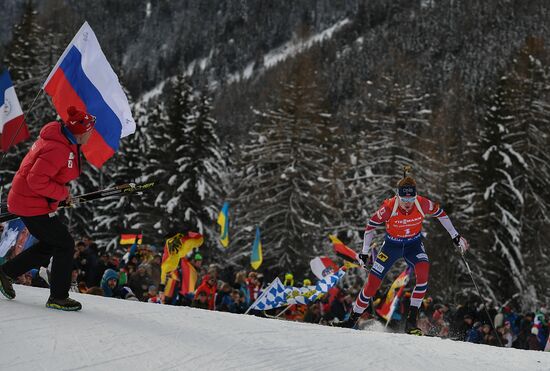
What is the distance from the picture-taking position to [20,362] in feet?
11.2

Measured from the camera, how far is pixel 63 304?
5.14 meters

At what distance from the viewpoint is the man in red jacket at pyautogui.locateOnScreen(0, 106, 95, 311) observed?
5062mm

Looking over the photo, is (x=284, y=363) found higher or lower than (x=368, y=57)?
lower

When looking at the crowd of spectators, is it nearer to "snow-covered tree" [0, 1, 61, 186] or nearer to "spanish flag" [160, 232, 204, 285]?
"spanish flag" [160, 232, 204, 285]

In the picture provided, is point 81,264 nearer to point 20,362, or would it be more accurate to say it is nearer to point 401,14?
point 20,362

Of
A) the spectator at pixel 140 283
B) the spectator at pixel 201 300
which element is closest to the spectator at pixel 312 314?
the spectator at pixel 201 300

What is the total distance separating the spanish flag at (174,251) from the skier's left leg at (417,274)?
554 cm

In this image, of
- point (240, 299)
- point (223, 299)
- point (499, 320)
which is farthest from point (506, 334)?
point (223, 299)

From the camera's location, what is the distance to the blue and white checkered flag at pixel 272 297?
10719 millimetres

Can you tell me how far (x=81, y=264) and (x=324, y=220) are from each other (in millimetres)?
21256

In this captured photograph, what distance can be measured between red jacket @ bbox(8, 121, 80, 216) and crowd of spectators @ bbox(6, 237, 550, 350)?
13.0 ft

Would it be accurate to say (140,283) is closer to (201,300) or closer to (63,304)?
(201,300)

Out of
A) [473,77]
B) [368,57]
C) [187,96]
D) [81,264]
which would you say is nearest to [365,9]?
[368,57]

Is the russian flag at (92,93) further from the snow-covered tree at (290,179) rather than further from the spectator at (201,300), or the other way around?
the snow-covered tree at (290,179)
